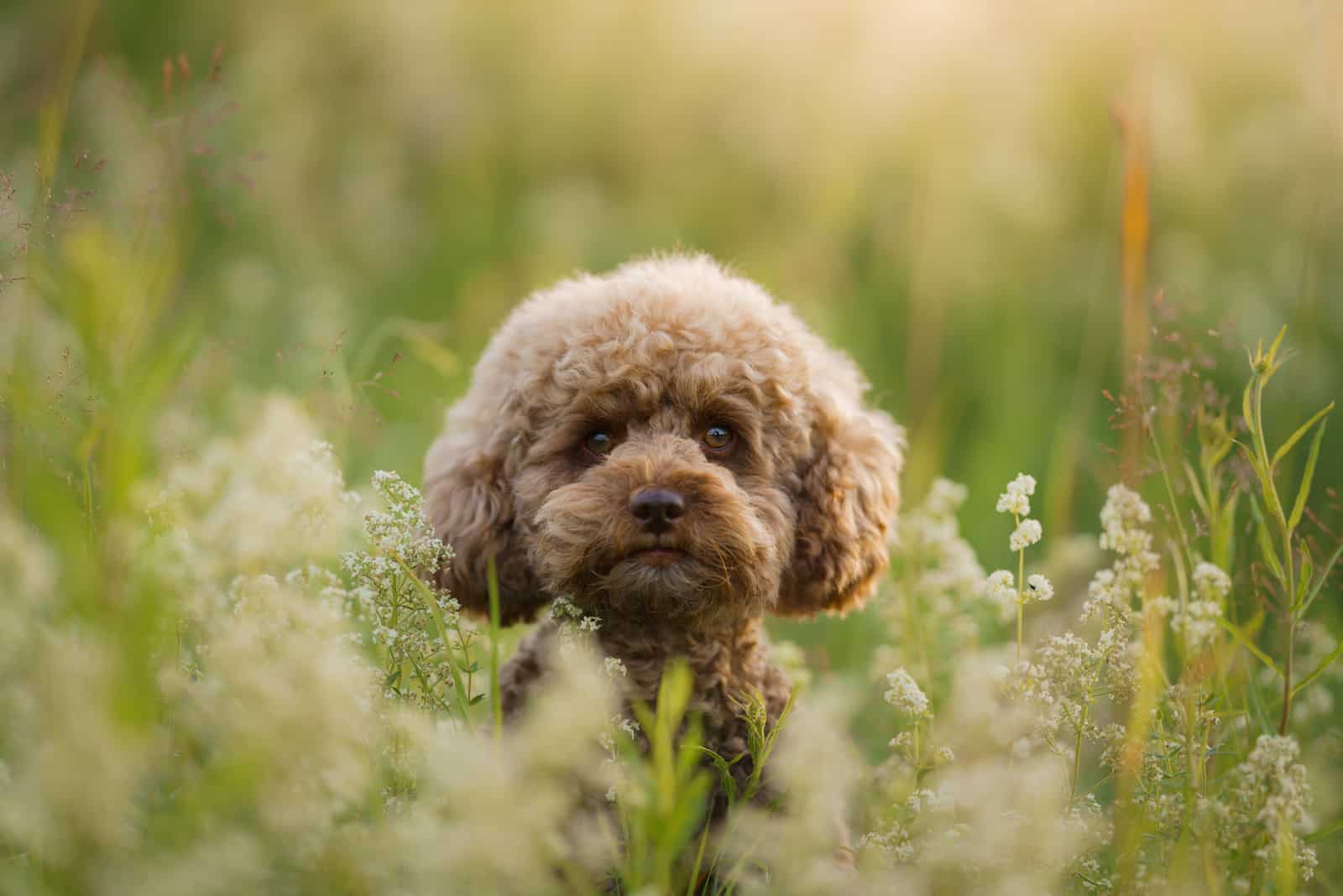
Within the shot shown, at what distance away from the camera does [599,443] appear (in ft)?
8.52

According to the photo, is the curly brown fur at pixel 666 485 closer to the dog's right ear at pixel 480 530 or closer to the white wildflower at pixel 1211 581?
the dog's right ear at pixel 480 530

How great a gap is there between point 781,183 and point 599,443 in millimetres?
4279

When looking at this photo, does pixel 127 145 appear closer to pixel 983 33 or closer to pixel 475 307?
pixel 475 307

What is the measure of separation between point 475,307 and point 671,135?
2465 mm

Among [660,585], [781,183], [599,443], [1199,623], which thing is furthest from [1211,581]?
[781,183]

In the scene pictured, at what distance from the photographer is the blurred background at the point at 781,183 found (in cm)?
442

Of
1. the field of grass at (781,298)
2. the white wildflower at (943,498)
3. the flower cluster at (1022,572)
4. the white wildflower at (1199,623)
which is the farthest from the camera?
the white wildflower at (943,498)

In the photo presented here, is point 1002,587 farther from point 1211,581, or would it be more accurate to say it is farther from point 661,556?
point 661,556

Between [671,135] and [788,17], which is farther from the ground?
[788,17]

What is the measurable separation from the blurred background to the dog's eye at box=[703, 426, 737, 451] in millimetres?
1027

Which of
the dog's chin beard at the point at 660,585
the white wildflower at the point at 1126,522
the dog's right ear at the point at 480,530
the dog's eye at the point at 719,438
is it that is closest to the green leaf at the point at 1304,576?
the white wildflower at the point at 1126,522

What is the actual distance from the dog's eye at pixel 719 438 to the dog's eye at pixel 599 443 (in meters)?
0.23

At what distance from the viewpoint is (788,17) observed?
6.99 metres

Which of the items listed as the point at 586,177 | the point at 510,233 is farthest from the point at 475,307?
the point at 586,177
